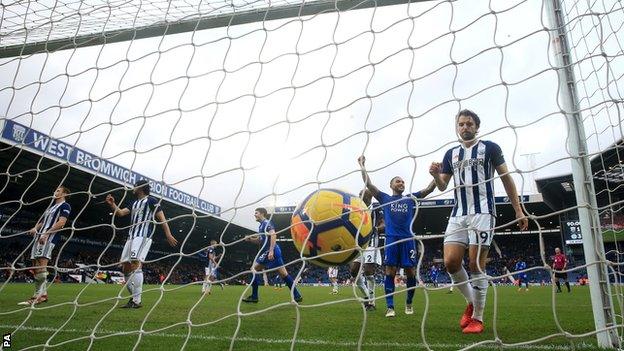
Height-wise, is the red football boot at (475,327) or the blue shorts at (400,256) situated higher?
the blue shorts at (400,256)

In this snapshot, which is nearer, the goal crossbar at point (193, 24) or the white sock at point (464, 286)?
the goal crossbar at point (193, 24)

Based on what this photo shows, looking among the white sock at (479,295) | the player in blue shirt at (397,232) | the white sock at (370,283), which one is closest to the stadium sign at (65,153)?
the player in blue shirt at (397,232)

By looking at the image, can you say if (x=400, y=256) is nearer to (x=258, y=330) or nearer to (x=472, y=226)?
(x=472, y=226)

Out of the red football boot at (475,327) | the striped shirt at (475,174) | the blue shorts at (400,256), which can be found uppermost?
the striped shirt at (475,174)

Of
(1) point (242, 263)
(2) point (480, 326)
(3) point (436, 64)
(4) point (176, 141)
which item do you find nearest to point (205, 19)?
(4) point (176, 141)

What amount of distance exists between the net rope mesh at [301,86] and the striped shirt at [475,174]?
589mm

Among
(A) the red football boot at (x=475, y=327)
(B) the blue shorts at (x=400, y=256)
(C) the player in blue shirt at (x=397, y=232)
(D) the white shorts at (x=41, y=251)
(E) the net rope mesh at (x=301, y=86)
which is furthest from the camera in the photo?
(D) the white shorts at (x=41, y=251)

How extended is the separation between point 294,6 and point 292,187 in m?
1.39

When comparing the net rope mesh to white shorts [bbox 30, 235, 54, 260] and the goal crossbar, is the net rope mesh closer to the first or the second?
the goal crossbar

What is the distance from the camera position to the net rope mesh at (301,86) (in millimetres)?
2629

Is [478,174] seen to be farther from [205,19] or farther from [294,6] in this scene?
[205,19]

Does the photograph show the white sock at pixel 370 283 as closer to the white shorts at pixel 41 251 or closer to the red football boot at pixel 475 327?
the red football boot at pixel 475 327

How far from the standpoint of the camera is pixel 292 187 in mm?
2992

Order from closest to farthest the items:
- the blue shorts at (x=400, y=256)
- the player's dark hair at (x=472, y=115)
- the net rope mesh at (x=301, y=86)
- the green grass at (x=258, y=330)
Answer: the net rope mesh at (x=301, y=86), the green grass at (x=258, y=330), the player's dark hair at (x=472, y=115), the blue shorts at (x=400, y=256)
